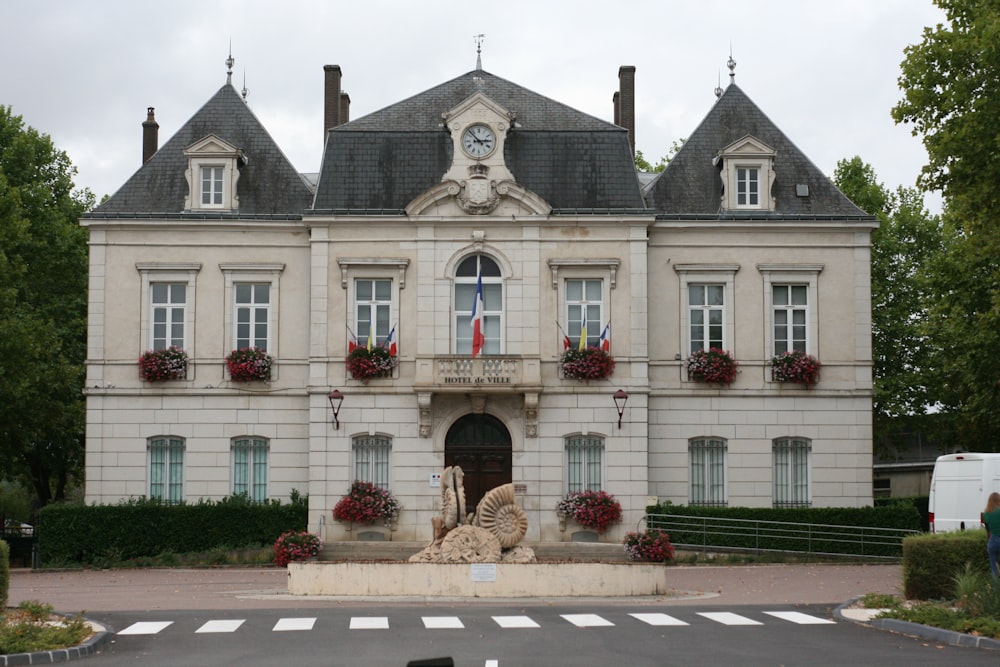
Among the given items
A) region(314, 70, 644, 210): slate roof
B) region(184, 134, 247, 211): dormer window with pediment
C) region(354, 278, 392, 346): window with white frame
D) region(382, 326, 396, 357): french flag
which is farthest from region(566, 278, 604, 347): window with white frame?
region(184, 134, 247, 211): dormer window with pediment

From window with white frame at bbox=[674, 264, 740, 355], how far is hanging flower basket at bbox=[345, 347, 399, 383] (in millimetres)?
7394

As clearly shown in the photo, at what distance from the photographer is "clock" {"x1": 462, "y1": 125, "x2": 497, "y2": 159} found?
3503cm

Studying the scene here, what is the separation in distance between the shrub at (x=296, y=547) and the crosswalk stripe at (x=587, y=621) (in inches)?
476

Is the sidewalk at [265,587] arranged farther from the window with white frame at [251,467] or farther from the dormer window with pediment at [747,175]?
the dormer window with pediment at [747,175]

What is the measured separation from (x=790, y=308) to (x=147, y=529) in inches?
654

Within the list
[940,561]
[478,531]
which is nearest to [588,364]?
[478,531]

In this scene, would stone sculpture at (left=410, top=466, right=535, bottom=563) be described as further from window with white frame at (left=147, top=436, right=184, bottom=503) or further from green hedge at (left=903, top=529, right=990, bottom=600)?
window with white frame at (left=147, top=436, right=184, bottom=503)

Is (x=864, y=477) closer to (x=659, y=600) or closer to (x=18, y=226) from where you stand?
(x=659, y=600)

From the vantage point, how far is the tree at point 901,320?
43938 millimetres

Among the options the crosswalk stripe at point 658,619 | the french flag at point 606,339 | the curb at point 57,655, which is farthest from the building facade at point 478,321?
the curb at point 57,655

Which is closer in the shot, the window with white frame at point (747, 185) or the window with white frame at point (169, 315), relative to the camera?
the window with white frame at point (169, 315)

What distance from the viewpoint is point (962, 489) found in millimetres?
29031

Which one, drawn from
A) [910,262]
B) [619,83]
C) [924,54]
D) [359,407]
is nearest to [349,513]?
[359,407]

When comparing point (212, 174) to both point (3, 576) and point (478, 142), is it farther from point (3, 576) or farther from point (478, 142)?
point (3, 576)
